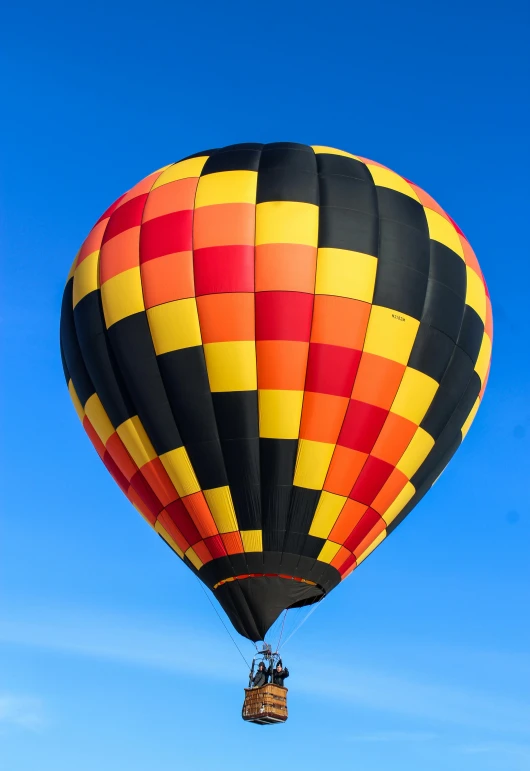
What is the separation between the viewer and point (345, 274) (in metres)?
13.9

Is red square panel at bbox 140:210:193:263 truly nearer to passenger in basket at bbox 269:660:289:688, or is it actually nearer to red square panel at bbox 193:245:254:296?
red square panel at bbox 193:245:254:296

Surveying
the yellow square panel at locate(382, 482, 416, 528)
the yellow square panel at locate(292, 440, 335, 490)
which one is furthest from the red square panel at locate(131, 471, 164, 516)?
the yellow square panel at locate(382, 482, 416, 528)

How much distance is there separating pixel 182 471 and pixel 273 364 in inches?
66.3

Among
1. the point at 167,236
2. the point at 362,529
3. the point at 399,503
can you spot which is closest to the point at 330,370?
the point at 362,529

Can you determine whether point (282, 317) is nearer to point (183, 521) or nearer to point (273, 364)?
point (273, 364)

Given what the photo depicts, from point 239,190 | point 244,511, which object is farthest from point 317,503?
point 239,190

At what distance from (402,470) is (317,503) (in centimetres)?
132

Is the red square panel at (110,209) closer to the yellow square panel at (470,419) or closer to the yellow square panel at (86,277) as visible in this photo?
the yellow square panel at (86,277)

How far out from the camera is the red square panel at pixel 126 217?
14.8m

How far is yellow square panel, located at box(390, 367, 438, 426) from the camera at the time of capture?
46.1ft

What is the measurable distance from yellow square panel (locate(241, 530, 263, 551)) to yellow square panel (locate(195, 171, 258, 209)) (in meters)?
4.02

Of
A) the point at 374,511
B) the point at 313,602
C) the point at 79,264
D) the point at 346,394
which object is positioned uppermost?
the point at 79,264

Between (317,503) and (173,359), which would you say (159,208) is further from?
(317,503)

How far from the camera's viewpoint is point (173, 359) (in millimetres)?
13852
